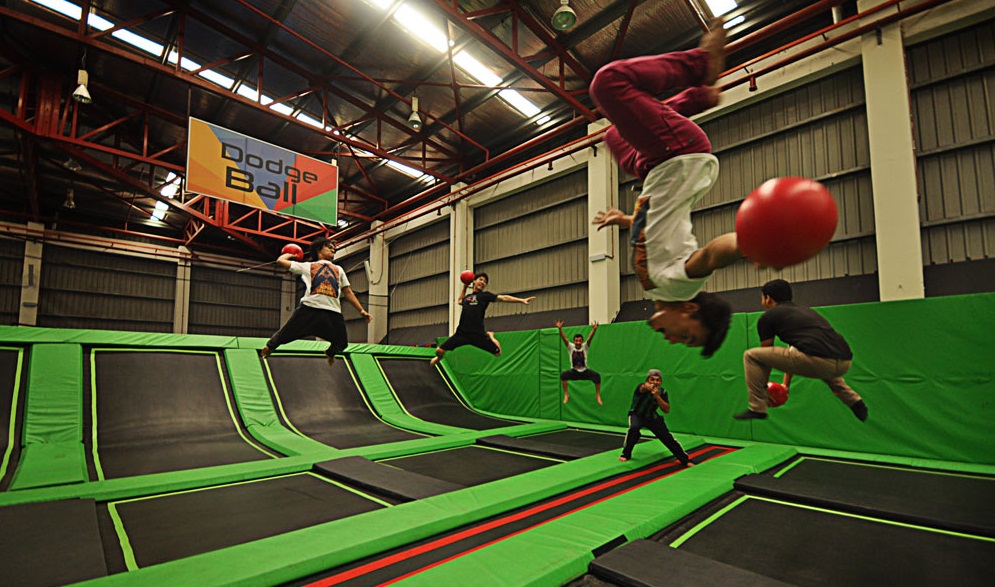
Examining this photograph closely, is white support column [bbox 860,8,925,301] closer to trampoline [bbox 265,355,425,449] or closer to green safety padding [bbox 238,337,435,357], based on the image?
trampoline [bbox 265,355,425,449]

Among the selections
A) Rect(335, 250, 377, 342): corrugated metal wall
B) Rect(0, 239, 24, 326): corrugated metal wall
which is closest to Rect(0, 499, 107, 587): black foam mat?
Rect(335, 250, 377, 342): corrugated metal wall

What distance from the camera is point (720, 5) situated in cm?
730

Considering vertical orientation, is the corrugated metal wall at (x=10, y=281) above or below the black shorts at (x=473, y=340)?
above

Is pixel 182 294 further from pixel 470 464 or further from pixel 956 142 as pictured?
pixel 956 142

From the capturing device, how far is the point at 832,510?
3.60 m

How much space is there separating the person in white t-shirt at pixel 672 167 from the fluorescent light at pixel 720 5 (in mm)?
6844

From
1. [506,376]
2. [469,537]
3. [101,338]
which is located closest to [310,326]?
[469,537]

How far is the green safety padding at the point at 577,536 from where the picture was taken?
7.98ft

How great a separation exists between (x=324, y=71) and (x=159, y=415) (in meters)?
6.92

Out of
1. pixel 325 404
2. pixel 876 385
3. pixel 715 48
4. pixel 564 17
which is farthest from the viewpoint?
pixel 325 404

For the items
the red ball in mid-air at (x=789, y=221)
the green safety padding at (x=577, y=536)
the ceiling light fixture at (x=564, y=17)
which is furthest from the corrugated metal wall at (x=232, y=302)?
the red ball in mid-air at (x=789, y=221)

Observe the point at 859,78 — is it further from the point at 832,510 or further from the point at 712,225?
the point at 832,510

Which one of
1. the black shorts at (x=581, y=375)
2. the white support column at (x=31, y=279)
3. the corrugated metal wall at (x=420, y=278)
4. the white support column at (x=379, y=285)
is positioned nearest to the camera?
the black shorts at (x=581, y=375)

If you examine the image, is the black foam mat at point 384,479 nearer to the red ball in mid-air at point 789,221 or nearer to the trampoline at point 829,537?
the trampoline at point 829,537
